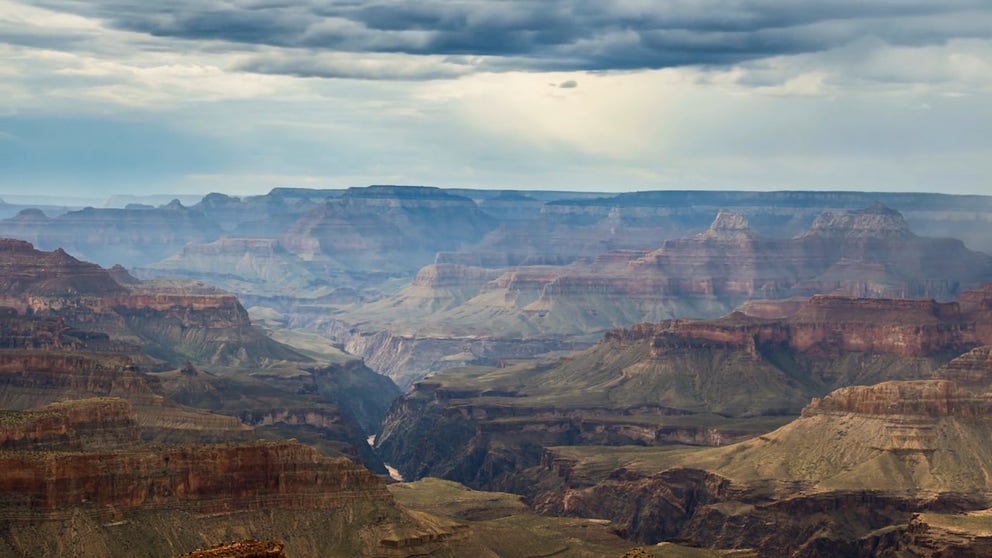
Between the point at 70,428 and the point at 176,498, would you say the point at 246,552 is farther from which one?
the point at 70,428

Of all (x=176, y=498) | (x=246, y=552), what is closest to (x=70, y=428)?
(x=176, y=498)

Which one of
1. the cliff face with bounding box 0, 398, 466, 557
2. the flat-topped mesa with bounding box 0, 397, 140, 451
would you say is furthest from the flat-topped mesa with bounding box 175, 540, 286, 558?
the flat-topped mesa with bounding box 0, 397, 140, 451

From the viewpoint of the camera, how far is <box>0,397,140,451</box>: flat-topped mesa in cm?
17438

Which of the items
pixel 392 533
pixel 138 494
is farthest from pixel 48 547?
pixel 392 533

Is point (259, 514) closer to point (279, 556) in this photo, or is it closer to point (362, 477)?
point (362, 477)

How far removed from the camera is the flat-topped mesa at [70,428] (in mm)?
174375

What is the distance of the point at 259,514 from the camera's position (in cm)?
17312

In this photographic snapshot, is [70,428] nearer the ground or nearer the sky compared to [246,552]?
nearer the ground

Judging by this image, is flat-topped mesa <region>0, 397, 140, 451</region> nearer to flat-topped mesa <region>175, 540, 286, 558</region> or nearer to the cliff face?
the cliff face

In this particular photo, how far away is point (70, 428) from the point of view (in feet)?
611

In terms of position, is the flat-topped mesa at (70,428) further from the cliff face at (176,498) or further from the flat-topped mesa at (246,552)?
the flat-topped mesa at (246,552)

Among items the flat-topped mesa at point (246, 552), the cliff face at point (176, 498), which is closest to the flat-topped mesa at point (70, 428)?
the cliff face at point (176, 498)

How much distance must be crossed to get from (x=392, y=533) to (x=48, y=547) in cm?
3385

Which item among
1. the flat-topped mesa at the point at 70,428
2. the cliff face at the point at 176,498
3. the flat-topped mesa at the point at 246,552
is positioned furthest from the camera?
the flat-topped mesa at the point at 70,428
